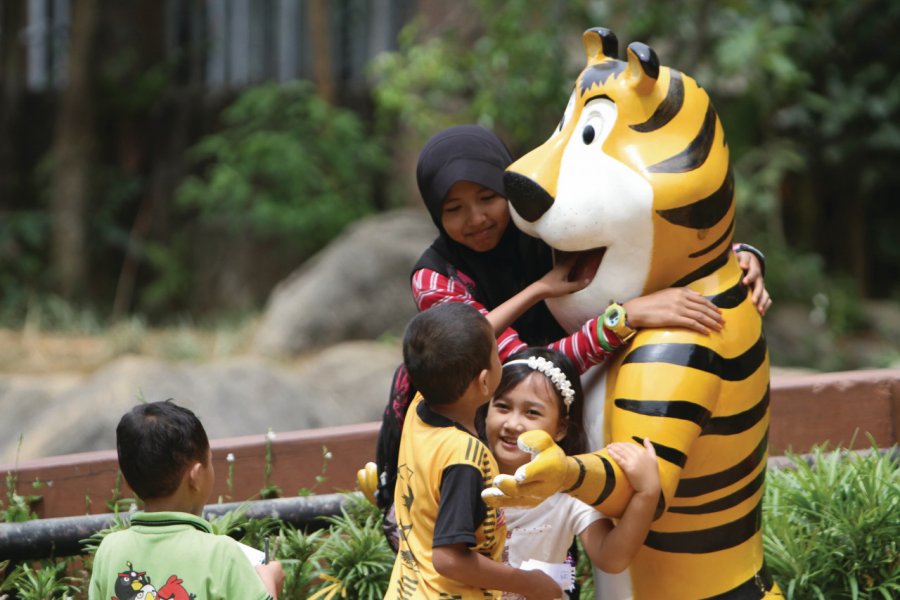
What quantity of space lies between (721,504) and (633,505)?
0.32 metres

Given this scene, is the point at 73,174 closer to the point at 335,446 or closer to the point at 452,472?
the point at 335,446

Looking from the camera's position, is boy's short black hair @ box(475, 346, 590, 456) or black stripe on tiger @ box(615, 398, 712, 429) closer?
black stripe on tiger @ box(615, 398, 712, 429)

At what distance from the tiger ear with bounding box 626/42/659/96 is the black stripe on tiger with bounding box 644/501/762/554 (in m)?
1.08

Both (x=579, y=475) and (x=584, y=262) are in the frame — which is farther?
(x=584, y=262)

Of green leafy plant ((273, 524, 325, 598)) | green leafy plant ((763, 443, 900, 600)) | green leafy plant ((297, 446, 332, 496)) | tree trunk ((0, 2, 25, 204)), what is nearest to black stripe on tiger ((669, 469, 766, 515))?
green leafy plant ((763, 443, 900, 600))

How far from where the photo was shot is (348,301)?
823 cm

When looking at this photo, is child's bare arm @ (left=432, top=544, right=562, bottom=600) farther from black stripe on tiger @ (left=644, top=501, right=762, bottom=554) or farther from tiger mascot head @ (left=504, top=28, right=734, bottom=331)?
tiger mascot head @ (left=504, top=28, right=734, bottom=331)

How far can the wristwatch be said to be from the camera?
2.95 metres

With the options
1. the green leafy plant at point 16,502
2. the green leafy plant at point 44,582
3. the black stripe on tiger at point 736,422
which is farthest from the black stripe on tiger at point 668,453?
the green leafy plant at point 16,502

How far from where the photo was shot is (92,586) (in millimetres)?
2666

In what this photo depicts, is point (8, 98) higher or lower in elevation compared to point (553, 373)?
higher

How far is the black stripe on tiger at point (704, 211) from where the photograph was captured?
9.60 ft

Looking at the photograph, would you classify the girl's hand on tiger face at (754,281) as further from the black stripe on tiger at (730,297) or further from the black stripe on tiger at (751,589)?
the black stripe on tiger at (751,589)

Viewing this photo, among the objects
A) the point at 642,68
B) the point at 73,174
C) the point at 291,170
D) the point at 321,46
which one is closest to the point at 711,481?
the point at 642,68
